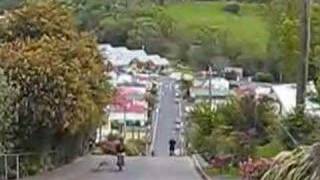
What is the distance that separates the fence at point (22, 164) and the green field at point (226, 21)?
7279cm

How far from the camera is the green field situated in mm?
117562

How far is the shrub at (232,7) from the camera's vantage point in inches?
5777

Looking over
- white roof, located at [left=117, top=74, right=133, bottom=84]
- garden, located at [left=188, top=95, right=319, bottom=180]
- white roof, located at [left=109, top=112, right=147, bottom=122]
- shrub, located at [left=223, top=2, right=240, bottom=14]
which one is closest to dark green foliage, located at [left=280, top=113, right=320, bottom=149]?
garden, located at [left=188, top=95, right=319, bottom=180]

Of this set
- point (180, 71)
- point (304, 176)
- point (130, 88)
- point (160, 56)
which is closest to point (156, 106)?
point (130, 88)

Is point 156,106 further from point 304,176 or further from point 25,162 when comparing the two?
point 304,176

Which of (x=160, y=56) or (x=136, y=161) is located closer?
(x=136, y=161)

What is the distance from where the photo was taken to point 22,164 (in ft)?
101

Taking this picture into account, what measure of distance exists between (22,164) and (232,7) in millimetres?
121795

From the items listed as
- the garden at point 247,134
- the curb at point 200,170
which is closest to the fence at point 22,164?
the curb at point 200,170

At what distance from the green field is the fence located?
72789 mm

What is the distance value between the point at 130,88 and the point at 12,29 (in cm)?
7375

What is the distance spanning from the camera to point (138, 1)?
150 metres

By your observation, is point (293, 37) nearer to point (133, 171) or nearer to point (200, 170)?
point (200, 170)

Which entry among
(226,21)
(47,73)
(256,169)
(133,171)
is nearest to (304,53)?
(133,171)
